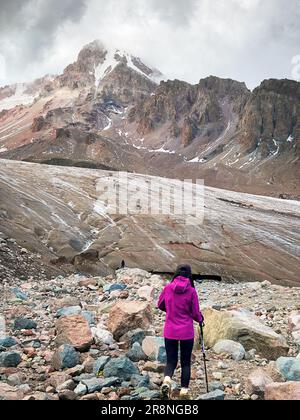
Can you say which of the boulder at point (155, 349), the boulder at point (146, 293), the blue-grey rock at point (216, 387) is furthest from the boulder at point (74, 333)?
the boulder at point (146, 293)

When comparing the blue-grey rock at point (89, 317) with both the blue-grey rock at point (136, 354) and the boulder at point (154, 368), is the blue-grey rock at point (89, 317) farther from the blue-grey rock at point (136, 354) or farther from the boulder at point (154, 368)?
the boulder at point (154, 368)

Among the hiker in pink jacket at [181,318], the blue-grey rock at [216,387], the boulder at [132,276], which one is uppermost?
the hiker in pink jacket at [181,318]

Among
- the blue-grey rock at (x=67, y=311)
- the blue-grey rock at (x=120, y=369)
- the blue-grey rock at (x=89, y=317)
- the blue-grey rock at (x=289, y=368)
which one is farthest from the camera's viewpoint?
the blue-grey rock at (x=67, y=311)

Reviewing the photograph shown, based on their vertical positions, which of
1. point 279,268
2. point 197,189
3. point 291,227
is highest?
point 197,189

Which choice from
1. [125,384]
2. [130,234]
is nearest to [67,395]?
[125,384]

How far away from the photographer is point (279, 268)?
61.2m

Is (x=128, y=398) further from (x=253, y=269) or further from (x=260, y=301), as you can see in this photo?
(x=253, y=269)

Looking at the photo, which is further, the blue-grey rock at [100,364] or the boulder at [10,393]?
the blue-grey rock at [100,364]

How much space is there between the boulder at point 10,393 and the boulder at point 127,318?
4.38 m

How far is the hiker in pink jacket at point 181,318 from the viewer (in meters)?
9.70

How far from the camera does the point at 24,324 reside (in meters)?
13.5

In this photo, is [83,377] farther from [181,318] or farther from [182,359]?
[181,318]

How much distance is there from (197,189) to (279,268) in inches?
1875
